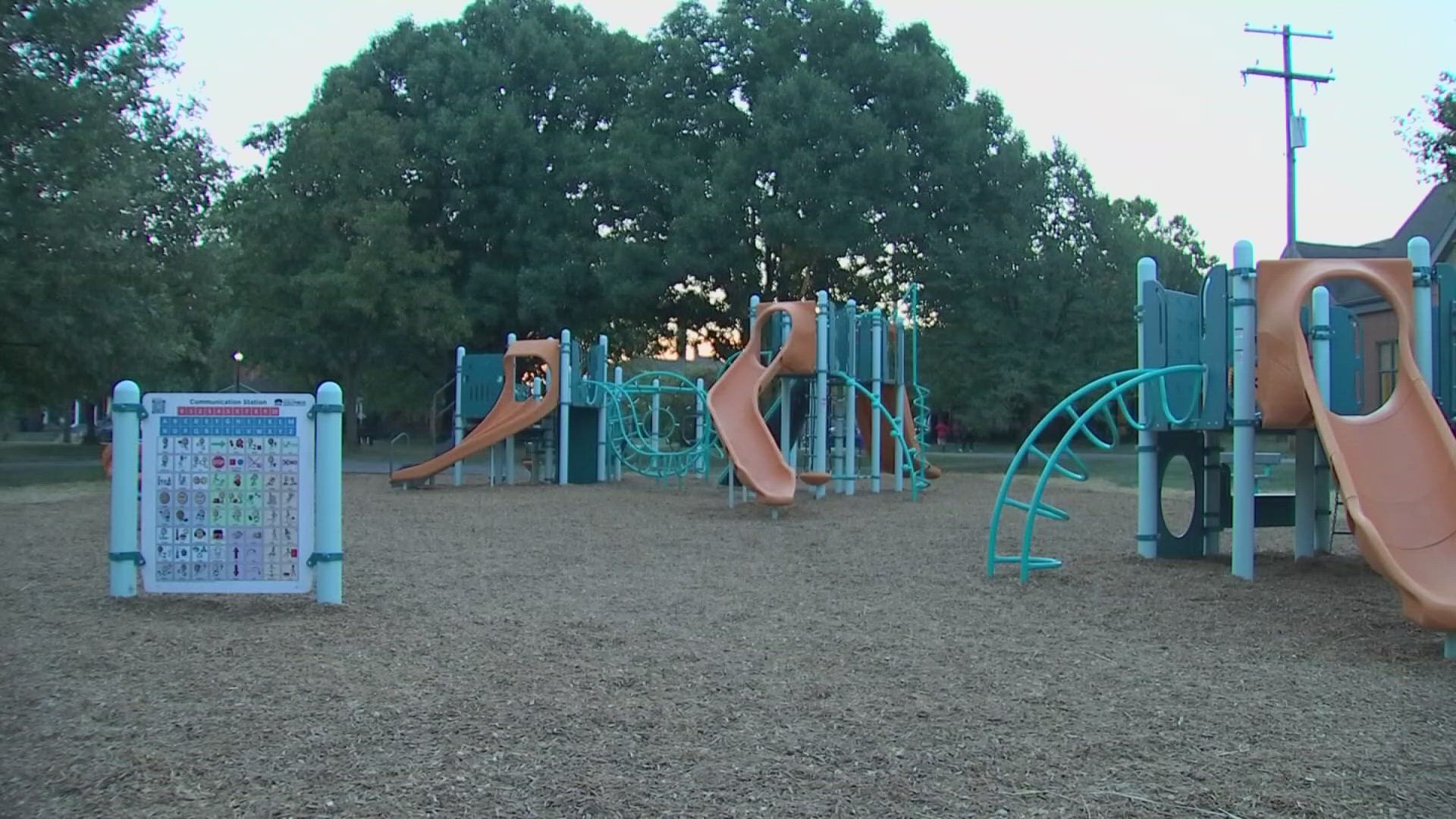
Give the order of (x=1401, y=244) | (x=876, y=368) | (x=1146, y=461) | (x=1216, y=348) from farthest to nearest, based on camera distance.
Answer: (x=1401, y=244) → (x=876, y=368) → (x=1146, y=461) → (x=1216, y=348)

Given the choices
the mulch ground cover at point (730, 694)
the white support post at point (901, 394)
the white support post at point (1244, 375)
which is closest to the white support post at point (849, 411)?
the white support post at point (901, 394)

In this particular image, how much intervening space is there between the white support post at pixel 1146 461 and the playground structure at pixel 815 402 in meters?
4.34

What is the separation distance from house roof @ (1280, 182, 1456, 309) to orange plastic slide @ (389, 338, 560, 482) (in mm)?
17373

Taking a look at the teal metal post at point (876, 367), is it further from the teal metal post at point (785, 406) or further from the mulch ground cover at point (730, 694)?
the mulch ground cover at point (730, 694)

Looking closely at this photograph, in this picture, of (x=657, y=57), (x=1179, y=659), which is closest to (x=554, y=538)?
(x=1179, y=659)

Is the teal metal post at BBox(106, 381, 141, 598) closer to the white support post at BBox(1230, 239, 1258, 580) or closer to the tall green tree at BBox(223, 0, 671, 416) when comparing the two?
the white support post at BBox(1230, 239, 1258, 580)

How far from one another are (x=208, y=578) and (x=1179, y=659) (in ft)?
18.4

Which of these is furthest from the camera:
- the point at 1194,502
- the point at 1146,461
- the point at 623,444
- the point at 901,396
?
the point at 623,444

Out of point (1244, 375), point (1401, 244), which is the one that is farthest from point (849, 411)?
point (1401, 244)

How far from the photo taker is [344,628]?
680cm

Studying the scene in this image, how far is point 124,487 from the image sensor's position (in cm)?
760

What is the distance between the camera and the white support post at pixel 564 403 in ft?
66.8

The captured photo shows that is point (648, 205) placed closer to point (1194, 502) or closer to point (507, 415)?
point (507, 415)

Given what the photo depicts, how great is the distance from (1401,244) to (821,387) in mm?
25923
